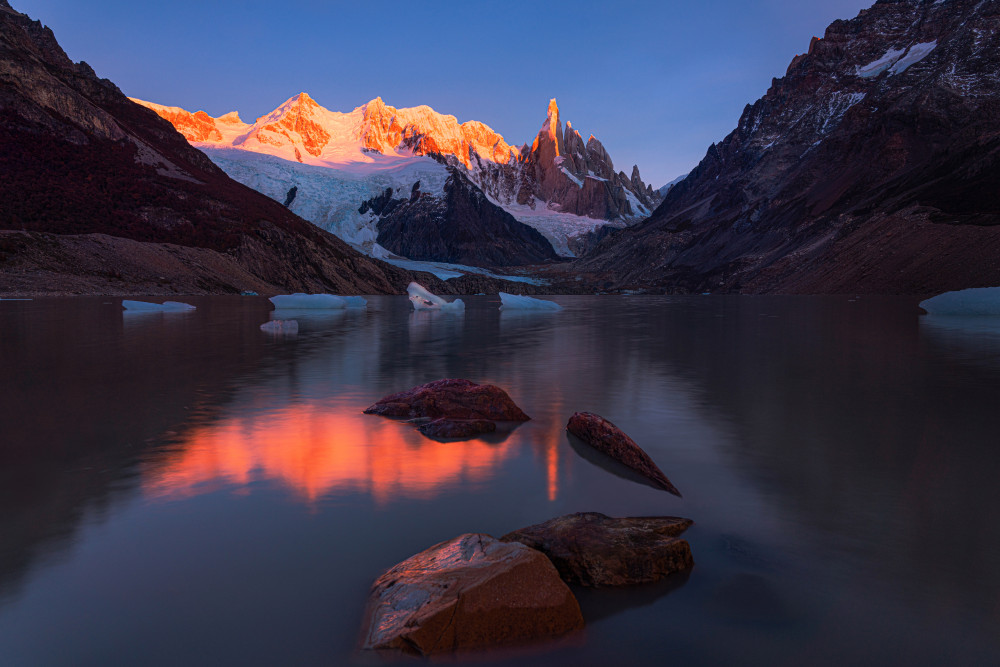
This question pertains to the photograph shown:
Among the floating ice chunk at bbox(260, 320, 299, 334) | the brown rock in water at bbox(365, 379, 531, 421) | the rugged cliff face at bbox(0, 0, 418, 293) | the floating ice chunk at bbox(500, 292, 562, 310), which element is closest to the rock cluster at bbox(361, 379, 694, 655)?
the brown rock in water at bbox(365, 379, 531, 421)

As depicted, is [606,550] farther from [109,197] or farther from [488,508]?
[109,197]

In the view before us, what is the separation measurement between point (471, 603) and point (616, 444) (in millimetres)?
4503

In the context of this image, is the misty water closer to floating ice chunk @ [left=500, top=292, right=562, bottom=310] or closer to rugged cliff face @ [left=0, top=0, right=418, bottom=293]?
floating ice chunk @ [left=500, top=292, right=562, bottom=310]

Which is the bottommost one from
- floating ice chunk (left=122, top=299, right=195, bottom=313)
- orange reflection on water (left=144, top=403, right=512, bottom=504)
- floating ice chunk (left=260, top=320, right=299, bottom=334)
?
orange reflection on water (left=144, top=403, right=512, bottom=504)

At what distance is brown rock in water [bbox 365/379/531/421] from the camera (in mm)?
10298

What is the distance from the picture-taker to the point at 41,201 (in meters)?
71.4

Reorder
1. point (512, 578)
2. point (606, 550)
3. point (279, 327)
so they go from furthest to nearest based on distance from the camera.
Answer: point (279, 327) → point (606, 550) → point (512, 578)

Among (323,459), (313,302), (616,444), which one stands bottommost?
(323,459)

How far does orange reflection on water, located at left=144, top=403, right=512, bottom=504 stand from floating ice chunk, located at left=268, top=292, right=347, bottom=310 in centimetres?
4266

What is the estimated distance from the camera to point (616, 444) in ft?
26.5

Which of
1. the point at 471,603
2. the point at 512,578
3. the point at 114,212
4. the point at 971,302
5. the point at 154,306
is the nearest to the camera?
the point at 471,603

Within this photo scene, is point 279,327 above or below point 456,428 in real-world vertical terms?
above

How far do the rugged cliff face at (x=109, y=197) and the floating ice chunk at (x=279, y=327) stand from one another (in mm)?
43990

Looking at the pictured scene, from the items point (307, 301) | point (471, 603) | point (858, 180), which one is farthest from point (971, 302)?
point (858, 180)
